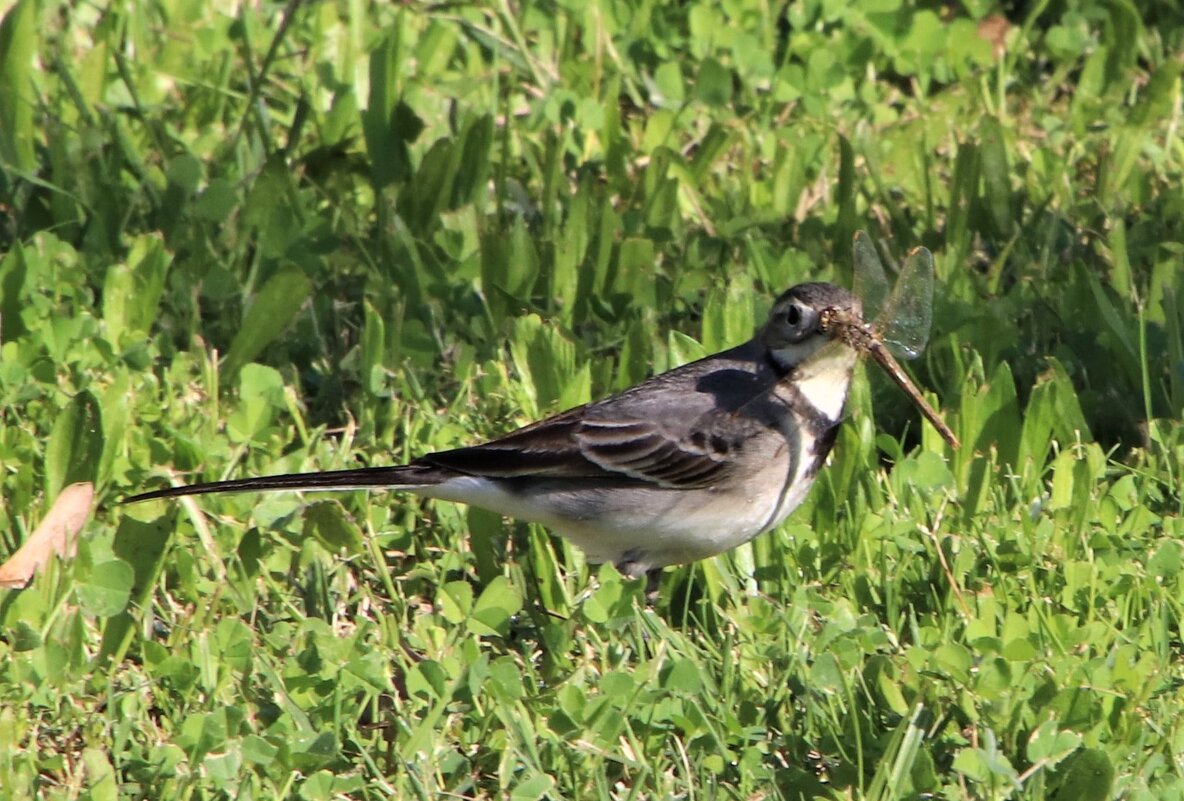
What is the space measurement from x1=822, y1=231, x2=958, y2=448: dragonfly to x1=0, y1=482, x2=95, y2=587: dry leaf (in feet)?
7.09

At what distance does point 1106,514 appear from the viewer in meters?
5.04

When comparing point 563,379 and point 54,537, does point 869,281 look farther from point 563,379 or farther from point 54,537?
point 54,537

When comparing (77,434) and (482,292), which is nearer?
(77,434)

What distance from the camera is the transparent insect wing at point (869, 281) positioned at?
192 inches

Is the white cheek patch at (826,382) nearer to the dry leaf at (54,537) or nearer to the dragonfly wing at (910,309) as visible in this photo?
the dragonfly wing at (910,309)

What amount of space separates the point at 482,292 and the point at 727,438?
162 centimetres

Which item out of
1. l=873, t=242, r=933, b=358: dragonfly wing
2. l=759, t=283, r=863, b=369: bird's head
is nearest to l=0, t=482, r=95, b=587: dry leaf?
l=759, t=283, r=863, b=369: bird's head

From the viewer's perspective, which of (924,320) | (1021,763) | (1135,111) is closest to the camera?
(1021,763)

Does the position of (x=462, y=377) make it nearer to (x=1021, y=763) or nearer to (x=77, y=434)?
(x=77, y=434)

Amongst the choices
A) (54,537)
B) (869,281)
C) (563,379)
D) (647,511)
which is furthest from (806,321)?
(54,537)

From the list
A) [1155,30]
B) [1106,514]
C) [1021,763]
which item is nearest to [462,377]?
[1106,514]

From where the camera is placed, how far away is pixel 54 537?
16.1 feet

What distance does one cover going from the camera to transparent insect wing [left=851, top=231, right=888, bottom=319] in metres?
4.88

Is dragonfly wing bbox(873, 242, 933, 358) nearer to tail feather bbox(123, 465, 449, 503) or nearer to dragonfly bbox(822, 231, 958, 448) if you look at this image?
dragonfly bbox(822, 231, 958, 448)
